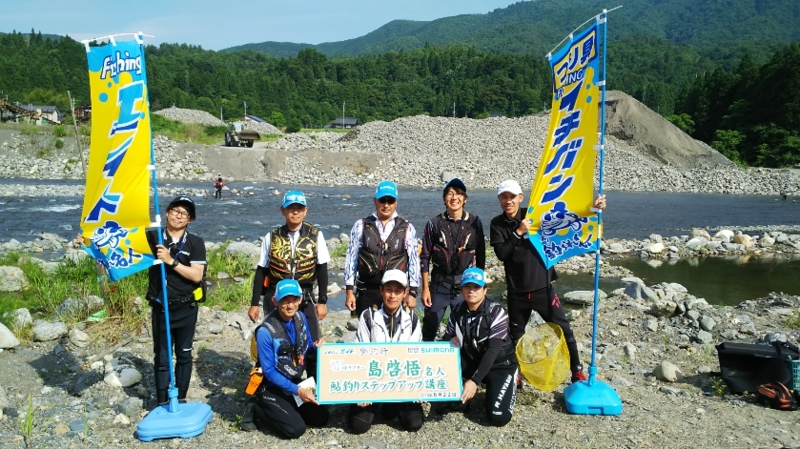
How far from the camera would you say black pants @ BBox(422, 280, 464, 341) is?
520 cm

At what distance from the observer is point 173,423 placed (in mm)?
4301

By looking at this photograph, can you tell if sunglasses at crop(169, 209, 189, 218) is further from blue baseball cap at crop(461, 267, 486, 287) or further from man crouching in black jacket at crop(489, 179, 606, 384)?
man crouching in black jacket at crop(489, 179, 606, 384)

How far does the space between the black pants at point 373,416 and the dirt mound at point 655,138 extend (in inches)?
1831

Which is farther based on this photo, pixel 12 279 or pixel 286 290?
pixel 12 279

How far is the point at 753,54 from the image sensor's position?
14088cm

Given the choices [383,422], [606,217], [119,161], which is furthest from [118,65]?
[606,217]

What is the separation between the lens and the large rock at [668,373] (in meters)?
5.64

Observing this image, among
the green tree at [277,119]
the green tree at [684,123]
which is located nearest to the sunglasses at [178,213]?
the green tree at [684,123]

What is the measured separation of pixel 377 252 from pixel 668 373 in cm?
318

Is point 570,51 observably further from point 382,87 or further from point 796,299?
point 382,87

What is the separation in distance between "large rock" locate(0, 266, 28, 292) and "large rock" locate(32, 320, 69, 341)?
120 inches

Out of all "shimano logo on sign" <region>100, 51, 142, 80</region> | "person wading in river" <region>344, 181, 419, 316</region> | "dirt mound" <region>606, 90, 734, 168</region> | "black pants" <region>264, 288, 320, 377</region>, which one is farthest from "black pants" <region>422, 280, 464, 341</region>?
"dirt mound" <region>606, 90, 734, 168</region>

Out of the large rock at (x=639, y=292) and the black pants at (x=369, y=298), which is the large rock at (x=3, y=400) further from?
the large rock at (x=639, y=292)

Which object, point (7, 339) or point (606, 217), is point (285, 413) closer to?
point (7, 339)
